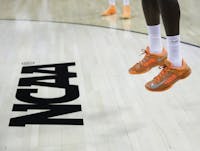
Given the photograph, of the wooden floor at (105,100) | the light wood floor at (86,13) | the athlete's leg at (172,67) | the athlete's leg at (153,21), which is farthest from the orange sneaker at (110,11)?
the athlete's leg at (172,67)

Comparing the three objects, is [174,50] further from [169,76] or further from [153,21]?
[153,21]

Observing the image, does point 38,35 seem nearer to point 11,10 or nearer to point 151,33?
point 11,10

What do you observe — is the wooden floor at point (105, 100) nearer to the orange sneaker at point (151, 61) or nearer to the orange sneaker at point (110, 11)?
the orange sneaker at point (151, 61)

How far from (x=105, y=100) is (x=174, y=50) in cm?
86

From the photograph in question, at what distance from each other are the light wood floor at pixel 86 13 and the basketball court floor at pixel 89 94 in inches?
1.7

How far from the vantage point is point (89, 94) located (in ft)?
9.61

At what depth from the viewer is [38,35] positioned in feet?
14.7

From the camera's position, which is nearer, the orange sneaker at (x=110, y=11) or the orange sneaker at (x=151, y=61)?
the orange sneaker at (x=151, y=61)

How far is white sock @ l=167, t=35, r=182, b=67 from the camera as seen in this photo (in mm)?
2102

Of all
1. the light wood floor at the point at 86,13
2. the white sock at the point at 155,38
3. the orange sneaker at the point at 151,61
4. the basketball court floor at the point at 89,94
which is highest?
the white sock at the point at 155,38

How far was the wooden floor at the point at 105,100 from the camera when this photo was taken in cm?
228

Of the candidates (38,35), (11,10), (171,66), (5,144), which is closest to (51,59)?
(38,35)

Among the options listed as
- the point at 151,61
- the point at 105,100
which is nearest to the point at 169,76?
the point at 151,61

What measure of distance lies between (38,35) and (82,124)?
2239mm
